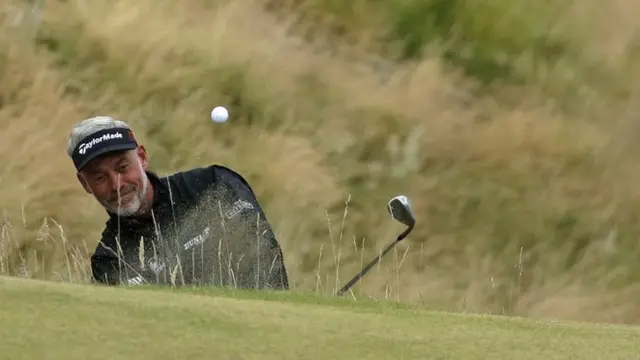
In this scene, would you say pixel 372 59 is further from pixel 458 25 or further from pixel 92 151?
pixel 92 151

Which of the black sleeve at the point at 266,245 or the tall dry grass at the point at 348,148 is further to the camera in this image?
the tall dry grass at the point at 348,148

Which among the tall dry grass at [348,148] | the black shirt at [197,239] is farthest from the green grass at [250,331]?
the tall dry grass at [348,148]

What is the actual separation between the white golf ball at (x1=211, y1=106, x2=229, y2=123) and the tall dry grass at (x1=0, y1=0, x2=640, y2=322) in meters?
0.11

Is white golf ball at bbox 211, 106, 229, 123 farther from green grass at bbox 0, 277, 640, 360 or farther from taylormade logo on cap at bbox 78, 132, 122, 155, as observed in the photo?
green grass at bbox 0, 277, 640, 360

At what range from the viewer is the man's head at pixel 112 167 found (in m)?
3.54

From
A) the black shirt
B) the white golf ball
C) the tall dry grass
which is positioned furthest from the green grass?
the white golf ball

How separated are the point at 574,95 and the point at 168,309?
5089mm

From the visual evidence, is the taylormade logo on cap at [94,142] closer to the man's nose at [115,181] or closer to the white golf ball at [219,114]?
the man's nose at [115,181]

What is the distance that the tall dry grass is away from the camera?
5766 millimetres

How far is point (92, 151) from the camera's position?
3.61 metres

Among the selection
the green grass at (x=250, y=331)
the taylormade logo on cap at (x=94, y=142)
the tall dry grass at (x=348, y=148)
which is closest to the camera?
the green grass at (x=250, y=331)

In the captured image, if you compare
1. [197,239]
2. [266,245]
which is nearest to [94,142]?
[197,239]

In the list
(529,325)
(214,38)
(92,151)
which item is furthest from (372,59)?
(529,325)

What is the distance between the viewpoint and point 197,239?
3.50 meters
